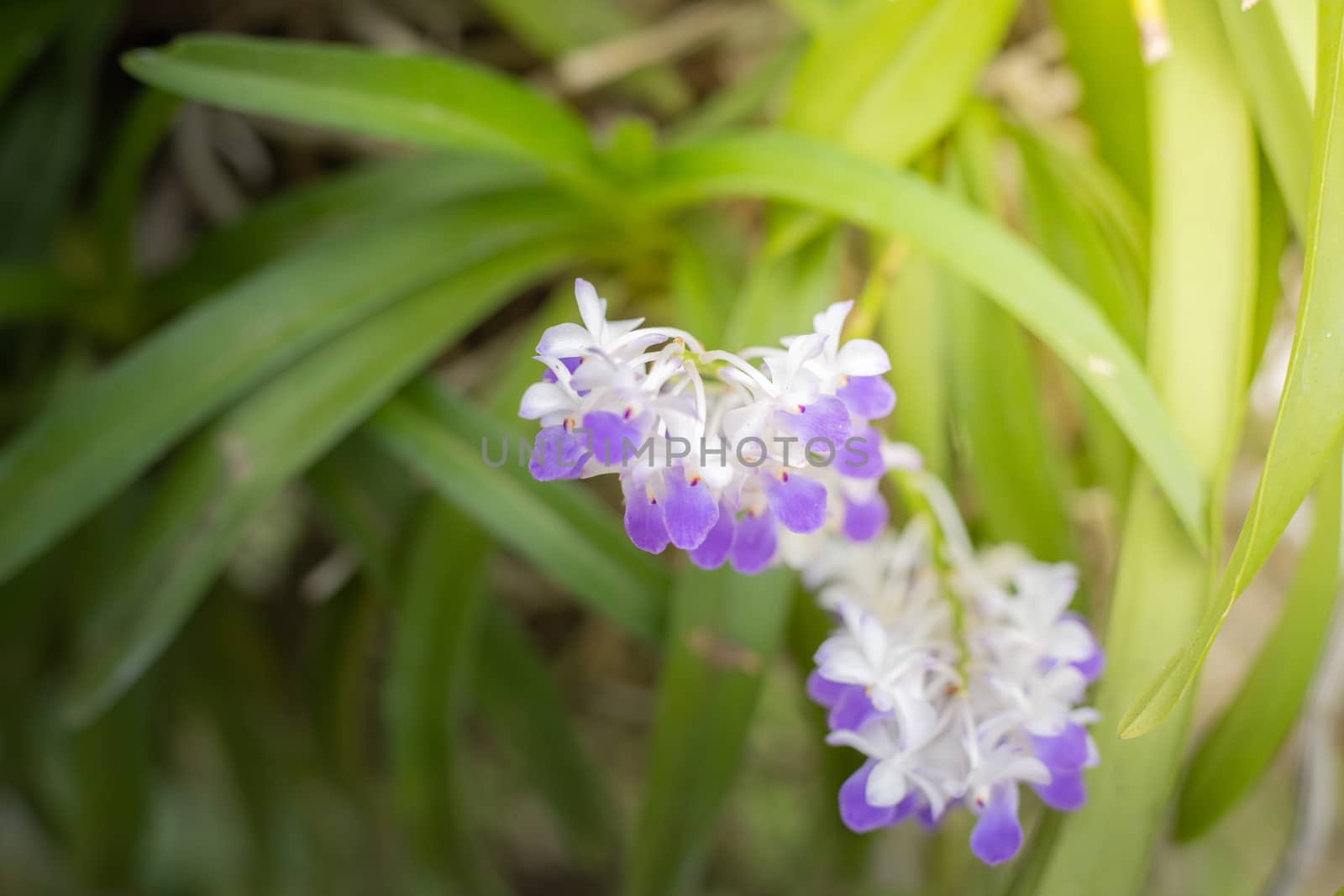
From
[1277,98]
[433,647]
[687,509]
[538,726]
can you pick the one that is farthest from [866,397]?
[538,726]

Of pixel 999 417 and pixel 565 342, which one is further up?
pixel 565 342

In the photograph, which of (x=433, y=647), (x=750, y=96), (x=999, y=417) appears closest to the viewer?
(x=999, y=417)

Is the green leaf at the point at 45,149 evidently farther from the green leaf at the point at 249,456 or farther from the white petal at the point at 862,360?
the white petal at the point at 862,360

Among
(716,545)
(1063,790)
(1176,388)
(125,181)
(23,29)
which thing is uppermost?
(23,29)

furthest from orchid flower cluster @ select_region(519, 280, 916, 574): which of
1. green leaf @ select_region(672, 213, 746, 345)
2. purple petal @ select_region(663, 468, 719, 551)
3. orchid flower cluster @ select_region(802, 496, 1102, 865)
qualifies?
green leaf @ select_region(672, 213, 746, 345)

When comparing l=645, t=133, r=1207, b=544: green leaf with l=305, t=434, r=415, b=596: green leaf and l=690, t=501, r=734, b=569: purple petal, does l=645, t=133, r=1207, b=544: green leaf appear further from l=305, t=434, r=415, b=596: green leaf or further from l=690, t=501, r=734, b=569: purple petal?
l=305, t=434, r=415, b=596: green leaf

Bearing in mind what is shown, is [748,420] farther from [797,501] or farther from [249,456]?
[249,456]
